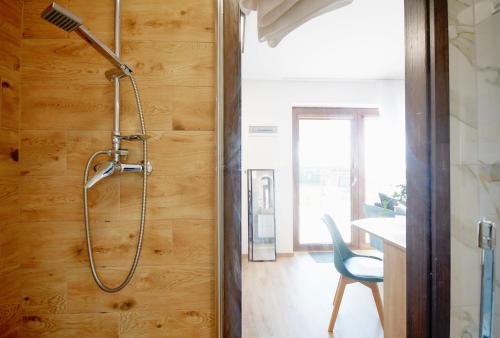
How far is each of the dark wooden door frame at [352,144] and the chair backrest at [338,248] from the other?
1.51 m

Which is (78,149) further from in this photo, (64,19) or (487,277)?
(487,277)

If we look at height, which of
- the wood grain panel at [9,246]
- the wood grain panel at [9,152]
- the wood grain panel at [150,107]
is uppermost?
the wood grain panel at [150,107]

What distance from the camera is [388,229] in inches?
60.6

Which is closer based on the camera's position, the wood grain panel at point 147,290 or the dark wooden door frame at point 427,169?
the dark wooden door frame at point 427,169

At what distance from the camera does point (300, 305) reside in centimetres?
208

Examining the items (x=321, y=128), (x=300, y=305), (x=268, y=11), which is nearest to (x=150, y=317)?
(x=268, y=11)

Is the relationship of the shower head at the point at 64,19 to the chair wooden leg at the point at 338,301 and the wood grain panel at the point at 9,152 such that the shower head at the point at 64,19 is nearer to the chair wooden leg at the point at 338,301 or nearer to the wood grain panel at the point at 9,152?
the wood grain panel at the point at 9,152

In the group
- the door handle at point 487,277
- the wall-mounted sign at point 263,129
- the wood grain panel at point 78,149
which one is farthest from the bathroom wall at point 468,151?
the wall-mounted sign at point 263,129

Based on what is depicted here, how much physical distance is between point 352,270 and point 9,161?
6.49ft

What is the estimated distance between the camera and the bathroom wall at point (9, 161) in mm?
824

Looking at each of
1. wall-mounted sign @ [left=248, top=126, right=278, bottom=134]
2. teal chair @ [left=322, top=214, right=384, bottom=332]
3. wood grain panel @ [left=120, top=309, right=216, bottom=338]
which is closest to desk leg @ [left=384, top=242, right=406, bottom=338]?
teal chair @ [left=322, top=214, right=384, bottom=332]

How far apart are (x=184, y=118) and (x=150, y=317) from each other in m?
0.75

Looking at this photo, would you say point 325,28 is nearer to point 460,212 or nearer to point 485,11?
point 485,11

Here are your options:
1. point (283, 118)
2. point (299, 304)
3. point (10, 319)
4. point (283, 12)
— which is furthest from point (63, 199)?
point (283, 118)
